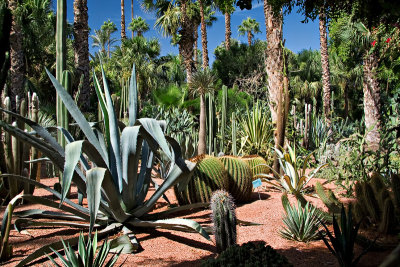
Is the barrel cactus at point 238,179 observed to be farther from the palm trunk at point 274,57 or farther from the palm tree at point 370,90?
the palm tree at point 370,90

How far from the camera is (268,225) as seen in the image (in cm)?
428

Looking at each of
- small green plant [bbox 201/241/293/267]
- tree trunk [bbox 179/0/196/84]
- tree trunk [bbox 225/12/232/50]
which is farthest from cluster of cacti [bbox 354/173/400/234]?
tree trunk [bbox 225/12/232/50]

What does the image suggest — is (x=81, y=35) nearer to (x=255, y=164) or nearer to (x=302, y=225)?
(x=255, y=164)

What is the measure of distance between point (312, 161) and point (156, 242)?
730 cm

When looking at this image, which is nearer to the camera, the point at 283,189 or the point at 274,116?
the point at 283,189

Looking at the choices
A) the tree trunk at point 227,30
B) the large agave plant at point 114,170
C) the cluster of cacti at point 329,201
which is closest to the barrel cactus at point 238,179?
the cluster of cacti at point 329,201

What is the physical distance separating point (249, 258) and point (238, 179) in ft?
10.1

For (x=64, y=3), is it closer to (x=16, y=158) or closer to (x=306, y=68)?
(x=16, y=158)

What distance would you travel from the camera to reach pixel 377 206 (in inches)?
163

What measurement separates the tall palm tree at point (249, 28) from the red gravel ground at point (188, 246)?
34.3 metres

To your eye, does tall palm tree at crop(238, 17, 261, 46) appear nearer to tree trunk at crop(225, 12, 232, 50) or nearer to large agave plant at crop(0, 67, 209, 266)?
tree trunk at crop(225, 12, 232, 50)

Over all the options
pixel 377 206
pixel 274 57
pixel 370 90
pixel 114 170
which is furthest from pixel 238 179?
pixel 370 90

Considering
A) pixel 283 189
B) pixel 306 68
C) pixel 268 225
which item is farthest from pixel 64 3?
pixel 306 68

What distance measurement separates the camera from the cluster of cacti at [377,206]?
3783 mm
